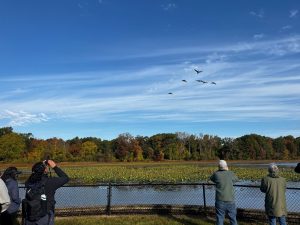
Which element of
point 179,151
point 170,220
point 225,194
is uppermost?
point 179,151

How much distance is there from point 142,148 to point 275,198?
117m

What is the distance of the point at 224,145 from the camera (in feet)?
449

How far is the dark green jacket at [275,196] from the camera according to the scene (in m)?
9.55

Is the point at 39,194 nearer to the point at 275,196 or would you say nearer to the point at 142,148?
the point at 275,196

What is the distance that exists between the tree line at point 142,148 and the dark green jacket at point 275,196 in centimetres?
9893

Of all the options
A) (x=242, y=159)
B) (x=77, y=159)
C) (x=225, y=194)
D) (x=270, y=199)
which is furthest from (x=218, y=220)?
(x=242, y=159)

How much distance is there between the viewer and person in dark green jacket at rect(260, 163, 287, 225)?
955cm

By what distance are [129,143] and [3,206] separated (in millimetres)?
114774

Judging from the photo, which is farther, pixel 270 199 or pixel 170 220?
pixel 170 220

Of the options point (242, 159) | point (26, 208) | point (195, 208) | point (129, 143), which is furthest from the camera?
point (242, 159)

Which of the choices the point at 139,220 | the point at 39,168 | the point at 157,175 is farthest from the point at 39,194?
the point at 157,175

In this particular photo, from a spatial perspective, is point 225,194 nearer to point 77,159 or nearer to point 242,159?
point 77,159

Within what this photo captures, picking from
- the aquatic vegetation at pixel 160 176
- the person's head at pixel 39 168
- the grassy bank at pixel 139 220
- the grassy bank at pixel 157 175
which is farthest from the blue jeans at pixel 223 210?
the grassy bank at pixel 157 175

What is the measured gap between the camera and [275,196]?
31.6 ft
